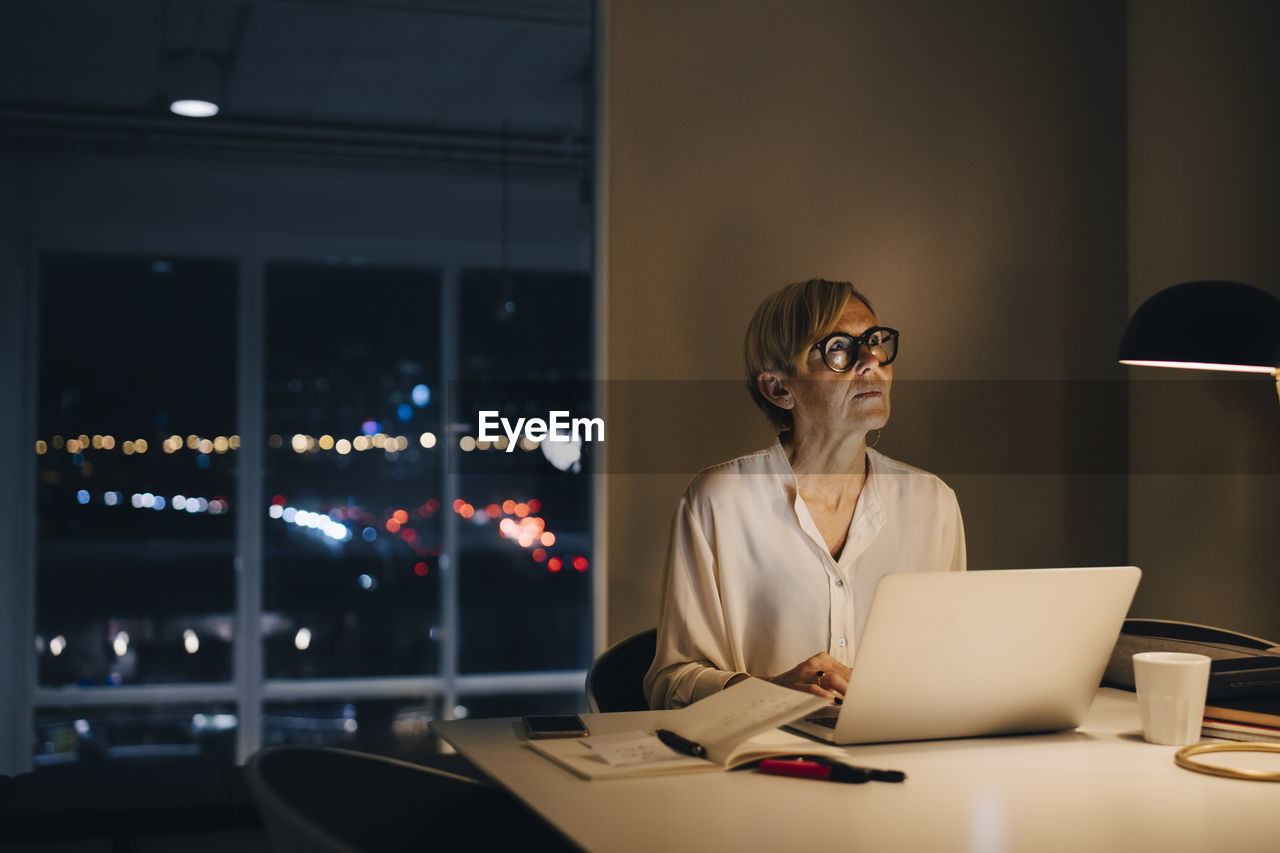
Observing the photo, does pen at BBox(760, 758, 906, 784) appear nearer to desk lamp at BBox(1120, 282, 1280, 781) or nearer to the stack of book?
the stack of book

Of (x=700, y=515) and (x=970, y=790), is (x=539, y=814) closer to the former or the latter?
(x=970, y=790)

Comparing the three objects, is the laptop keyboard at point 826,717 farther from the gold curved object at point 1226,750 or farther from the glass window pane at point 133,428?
the glass window pane at point 133,428

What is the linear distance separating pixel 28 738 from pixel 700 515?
5561mm

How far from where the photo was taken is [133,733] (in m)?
6.55

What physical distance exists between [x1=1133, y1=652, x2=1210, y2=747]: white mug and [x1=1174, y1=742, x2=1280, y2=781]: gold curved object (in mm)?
29

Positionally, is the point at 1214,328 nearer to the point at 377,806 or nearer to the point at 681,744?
the point at 681,744

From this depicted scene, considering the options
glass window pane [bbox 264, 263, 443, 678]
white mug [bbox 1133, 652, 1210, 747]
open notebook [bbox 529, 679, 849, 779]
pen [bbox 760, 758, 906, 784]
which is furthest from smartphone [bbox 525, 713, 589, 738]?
glass window pane [bbox 264, 263, 443, 678]

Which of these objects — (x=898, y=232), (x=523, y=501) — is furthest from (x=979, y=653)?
(x=523, y=501)

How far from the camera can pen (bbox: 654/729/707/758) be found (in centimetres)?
159

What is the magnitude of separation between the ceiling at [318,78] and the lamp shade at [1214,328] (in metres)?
2.94

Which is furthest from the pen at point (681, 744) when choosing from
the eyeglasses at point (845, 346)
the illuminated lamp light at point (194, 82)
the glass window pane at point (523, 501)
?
the glass window pane at point (523, 501)

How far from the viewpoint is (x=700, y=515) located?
94.3 inches

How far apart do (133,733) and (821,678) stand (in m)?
5.66

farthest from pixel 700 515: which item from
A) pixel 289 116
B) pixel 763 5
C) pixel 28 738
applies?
pixel 28 738
